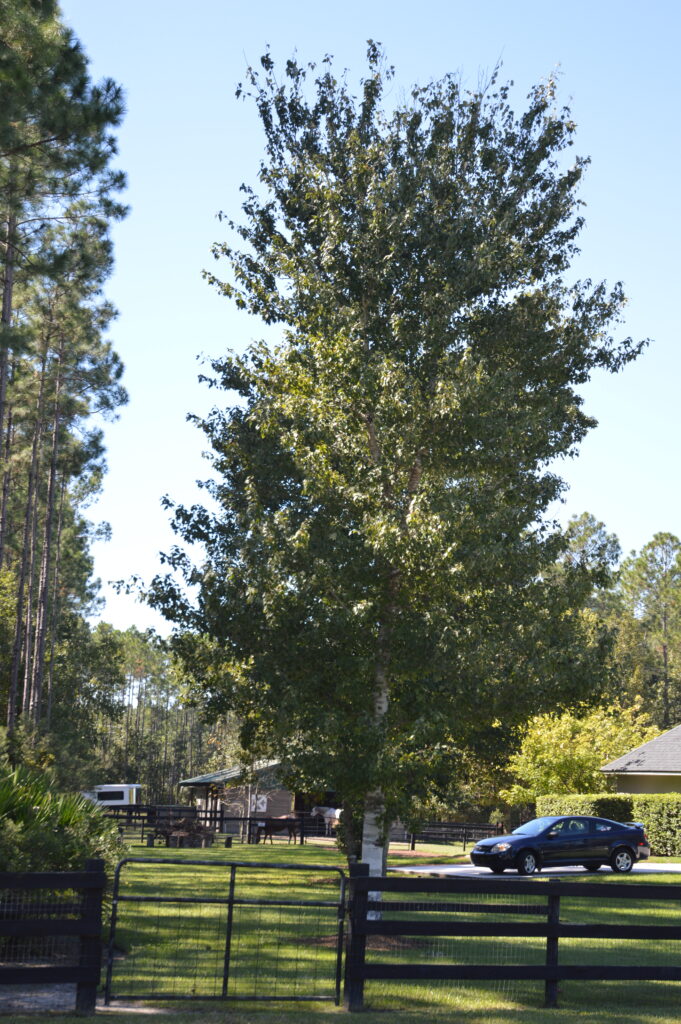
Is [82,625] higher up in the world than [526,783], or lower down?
higher up

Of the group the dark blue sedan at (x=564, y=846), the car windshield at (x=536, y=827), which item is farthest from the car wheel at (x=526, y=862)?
the car windshield at (x=536, y=827)

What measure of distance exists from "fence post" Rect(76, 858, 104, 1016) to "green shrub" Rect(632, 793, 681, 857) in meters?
29.1

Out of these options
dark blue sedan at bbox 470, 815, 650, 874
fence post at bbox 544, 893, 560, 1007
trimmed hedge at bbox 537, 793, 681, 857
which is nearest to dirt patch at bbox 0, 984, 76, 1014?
fence post at bbox 544, 893, 560, 1007

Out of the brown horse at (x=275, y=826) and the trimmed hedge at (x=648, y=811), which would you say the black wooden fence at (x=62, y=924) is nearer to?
the trimmed hedge at (x=648, y=811)

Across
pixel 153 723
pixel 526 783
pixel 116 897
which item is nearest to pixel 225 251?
pixel 116 897

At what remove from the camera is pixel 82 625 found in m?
70.3

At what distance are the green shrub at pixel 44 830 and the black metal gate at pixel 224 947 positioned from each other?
2.03 ft

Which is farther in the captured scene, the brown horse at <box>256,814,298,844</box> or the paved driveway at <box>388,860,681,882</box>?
the brown horse at <box>256,814,298,844</box>

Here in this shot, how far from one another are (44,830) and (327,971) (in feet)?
11.2

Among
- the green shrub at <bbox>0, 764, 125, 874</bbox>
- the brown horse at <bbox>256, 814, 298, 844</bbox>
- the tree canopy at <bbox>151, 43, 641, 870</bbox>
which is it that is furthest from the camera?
the brown horse at <bbox>256, 814, 298, 844</bbox>

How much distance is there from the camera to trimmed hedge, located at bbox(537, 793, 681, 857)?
34781 mm

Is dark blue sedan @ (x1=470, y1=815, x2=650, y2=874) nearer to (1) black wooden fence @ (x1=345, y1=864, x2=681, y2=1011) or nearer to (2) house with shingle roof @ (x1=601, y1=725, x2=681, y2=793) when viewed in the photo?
(2) house with shingle roof @ (x1=601, y1=725, x2=681, y2=793)

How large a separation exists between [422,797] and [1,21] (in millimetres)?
12973

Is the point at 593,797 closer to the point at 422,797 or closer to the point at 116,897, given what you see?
the point at 422,797
